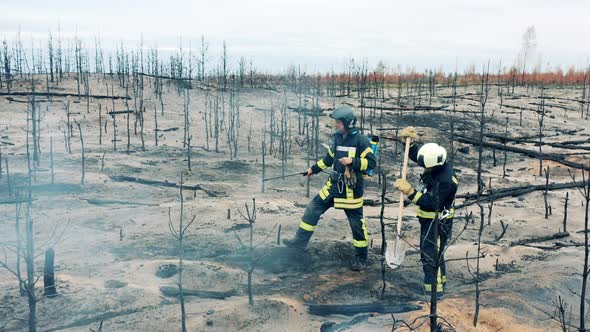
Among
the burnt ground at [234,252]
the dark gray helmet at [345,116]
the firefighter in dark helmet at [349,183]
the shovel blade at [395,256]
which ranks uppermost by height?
the dark gray helmet at [345,116]

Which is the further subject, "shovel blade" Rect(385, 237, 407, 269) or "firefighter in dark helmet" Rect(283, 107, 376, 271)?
"firefighter in dark helmet" Rect(283, 107, 376, 271)

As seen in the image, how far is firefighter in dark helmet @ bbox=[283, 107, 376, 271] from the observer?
6070 millimetres

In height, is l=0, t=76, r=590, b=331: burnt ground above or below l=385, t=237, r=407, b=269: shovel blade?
below

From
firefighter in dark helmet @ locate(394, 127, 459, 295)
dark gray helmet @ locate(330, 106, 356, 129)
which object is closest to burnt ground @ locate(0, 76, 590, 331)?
firefighter in dark helmet @ locate(394, 127, 459, 295)

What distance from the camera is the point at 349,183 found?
6.04 meters

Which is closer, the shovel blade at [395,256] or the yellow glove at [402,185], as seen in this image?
the yellow glove at [402,185]

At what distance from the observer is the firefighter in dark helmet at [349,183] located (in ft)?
19.9

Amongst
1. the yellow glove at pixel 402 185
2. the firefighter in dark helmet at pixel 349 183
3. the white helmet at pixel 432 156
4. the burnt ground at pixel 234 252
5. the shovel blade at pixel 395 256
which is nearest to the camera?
the burnt ground at pixel 234 252

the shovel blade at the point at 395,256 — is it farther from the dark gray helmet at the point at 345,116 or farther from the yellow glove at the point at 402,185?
the dark gray helmet at the point at 345,116

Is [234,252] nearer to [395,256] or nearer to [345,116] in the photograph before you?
[395,256]

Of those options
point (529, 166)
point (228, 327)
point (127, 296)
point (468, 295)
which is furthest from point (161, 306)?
point (529, 166)

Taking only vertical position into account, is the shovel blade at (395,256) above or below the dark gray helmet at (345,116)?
below

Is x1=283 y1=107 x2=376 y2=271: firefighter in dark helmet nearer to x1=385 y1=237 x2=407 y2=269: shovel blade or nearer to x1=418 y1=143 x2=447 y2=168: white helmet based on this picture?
x1=385 y1=237 x2=407 y2=269: shovel blade

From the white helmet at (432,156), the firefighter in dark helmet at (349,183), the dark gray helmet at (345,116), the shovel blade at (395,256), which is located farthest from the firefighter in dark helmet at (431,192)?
the dark gray helmet at (345,116)
